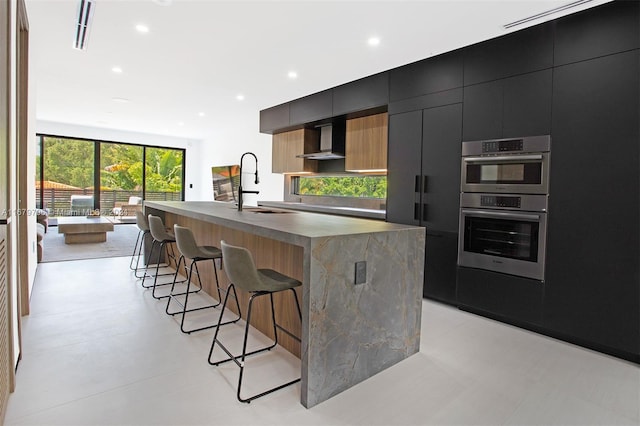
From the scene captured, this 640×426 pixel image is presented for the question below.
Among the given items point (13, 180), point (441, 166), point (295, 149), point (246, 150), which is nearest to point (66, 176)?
point (246, 150)

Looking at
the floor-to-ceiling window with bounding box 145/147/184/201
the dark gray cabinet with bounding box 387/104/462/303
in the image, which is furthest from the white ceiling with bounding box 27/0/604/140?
the floor-to-ceiling window with bounding box 145/147/184/201

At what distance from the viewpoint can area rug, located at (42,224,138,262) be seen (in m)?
5.62

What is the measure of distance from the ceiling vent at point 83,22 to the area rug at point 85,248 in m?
3.19

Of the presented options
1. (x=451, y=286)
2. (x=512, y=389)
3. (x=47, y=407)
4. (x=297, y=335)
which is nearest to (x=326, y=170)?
(x=451, y=286)

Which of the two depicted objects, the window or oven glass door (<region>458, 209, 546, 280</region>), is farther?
the window

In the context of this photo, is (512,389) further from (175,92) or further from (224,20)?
(175,92)

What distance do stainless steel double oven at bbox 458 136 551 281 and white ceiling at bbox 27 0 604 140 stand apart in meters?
1.07

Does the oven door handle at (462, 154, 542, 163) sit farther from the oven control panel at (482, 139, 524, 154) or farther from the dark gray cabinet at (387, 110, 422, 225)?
the dark gray cabinet at (387, 110, 422, 225)

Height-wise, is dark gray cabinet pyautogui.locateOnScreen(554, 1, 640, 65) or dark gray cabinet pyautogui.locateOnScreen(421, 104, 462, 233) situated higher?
dark gray cabinet pyautogui.locateOnScreen(554, 1, 640, 65)

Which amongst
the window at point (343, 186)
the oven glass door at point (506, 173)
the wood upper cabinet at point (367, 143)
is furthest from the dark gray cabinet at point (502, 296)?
the window at point (343, 186)

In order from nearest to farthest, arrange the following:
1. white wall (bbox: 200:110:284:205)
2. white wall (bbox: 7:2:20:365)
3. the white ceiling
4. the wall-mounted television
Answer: white wall (bbox: 7:2:20:365), the white ceiling, white wall (bbox: 200:110:284:205), the wall-mounted television

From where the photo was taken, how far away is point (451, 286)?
3705 millimetres

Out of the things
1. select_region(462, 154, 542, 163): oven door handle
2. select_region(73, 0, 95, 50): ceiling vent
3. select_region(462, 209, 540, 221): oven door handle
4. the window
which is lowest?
select_region(462, 209, 540, 221): oven door handle

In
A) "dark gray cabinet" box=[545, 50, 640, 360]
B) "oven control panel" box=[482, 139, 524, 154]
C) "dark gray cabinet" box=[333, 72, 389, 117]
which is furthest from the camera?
"dark gray cabinet" box=[333, 72, 389, 117]
